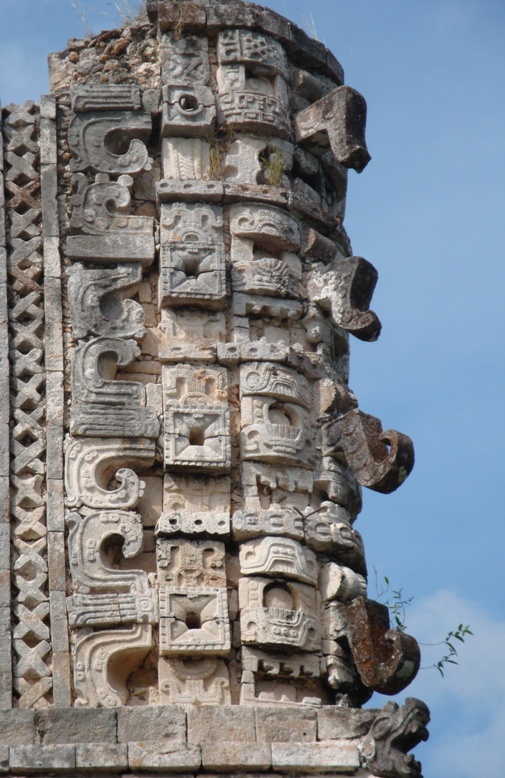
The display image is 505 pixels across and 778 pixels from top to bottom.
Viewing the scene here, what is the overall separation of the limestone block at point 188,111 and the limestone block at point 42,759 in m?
4.26

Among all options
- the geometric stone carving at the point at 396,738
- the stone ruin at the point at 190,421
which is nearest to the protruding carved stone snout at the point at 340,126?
the stone ruin at the point at 190,421

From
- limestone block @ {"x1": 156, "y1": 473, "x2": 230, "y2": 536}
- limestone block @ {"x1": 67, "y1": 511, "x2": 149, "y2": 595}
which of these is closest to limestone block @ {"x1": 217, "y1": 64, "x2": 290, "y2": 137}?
limestone block @ {"x1": 156, "y1": 473, "x2": 230, "y2": 536}

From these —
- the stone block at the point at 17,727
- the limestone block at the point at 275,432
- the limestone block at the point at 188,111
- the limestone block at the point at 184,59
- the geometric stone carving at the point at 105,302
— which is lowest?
the stone block at the point at 17,727

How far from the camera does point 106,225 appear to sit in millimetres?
13289

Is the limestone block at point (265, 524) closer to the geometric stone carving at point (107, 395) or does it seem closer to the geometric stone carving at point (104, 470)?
the geometric stone carving at point (104, 470)

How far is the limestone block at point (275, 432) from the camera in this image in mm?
12734

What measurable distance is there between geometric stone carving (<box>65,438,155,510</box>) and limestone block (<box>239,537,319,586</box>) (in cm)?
74

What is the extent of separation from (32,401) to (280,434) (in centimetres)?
151

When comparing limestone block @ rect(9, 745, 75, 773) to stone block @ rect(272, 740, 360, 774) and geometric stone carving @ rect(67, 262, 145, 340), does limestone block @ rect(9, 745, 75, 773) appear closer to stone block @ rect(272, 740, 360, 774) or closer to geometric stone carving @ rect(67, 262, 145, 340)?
stone block @ rect(272, 740, 360, 774)

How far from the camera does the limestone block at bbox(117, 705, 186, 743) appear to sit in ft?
38.3

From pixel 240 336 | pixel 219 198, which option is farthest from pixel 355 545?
pixel 219 198

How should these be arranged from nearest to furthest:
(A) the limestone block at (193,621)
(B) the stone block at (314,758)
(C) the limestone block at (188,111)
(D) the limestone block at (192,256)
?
(B) the stone block at (314,758), (A) the limestone block at (193,621), (D) the limestone block at (192,256), (C) the limestone block at (188,111)

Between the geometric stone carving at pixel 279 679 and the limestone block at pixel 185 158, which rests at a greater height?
the limestone block at pixel 185 158

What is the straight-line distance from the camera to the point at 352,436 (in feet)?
42.1
